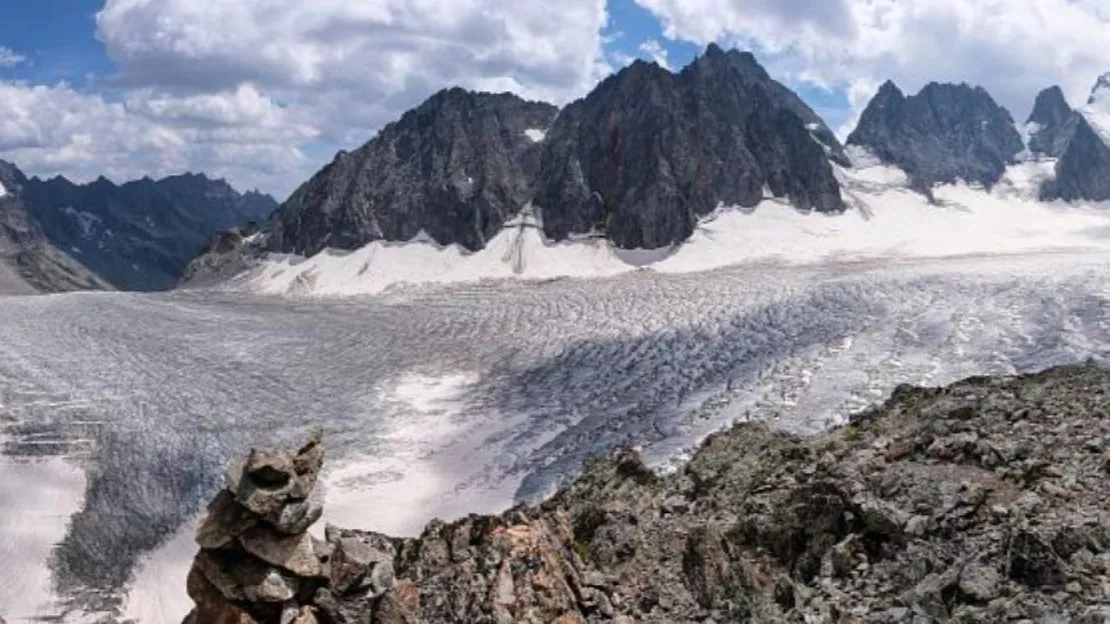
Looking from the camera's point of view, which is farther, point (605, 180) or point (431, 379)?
point (605, 180)

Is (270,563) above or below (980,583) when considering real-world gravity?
below

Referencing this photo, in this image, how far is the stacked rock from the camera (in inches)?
654

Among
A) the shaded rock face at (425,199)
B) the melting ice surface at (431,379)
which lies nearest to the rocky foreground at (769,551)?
the melting ice surface at (431,379)


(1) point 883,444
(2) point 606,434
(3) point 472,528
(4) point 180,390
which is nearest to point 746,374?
(2) point 606,434

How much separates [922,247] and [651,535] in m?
155

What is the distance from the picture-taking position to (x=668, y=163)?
181m

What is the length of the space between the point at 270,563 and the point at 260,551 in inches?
10.8

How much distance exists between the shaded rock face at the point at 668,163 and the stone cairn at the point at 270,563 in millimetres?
151275

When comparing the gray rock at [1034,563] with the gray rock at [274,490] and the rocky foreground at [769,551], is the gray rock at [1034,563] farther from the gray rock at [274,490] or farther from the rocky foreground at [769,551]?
the gray rock at [274,490]

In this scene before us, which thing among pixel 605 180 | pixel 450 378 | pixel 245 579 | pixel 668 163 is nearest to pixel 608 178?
pixel 605 180

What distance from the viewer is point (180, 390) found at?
240ft

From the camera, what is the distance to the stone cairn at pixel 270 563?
1661cm

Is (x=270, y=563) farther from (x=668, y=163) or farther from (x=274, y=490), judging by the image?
(x=668, y=163)

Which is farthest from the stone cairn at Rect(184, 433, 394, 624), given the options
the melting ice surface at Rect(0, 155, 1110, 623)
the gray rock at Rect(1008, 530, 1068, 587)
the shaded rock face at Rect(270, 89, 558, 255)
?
the shaded rock face at Rect(270, 89, 558, 255)
